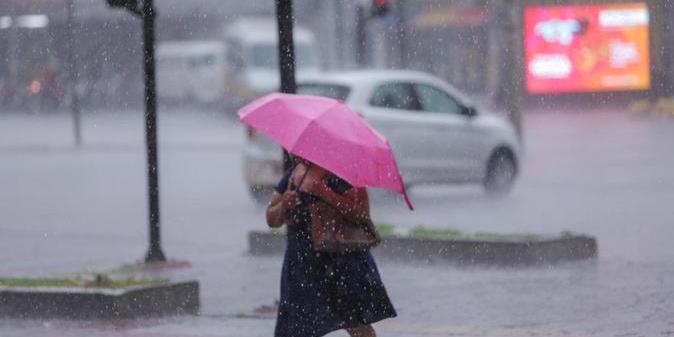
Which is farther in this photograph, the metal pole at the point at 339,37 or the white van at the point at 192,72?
the white van at the point at 192,72

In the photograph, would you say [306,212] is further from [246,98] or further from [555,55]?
[246,98]

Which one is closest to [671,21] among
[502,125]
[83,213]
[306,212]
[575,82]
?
[575,82]

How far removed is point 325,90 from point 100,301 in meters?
9.46

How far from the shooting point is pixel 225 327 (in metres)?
10.5

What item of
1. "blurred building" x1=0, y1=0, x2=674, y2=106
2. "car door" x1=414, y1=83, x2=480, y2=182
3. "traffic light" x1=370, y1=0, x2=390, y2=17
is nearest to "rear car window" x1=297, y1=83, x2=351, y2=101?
"car door" x1=414, y1=83, x2=480, y2=182

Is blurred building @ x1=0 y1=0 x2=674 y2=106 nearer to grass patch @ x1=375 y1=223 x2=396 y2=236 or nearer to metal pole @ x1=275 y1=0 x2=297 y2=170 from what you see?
grass patch @ x1=375 y1=223 x2=396 y2=236

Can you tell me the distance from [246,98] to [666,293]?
47877 millimetres

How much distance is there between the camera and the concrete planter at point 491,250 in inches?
521

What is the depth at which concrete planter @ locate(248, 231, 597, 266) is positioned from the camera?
1324 centimetres

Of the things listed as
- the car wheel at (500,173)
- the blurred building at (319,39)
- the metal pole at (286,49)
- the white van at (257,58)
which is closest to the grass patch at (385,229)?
the metal pole at (286,49)

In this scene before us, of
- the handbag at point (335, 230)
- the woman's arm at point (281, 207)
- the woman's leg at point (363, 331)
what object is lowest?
the woman's leg at point (363, 331)

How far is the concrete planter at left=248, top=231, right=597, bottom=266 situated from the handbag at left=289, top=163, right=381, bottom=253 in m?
5.68

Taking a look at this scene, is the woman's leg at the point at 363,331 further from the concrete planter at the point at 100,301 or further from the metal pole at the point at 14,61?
the metal pole at the point at 14,61

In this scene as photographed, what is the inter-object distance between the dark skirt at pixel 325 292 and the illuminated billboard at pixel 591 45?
4186 cm
